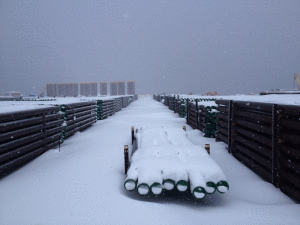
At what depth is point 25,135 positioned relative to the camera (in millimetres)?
6871

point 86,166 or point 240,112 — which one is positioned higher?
point 240,112

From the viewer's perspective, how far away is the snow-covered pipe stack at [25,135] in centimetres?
579

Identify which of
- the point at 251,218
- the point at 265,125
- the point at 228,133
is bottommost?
the point at 251,218

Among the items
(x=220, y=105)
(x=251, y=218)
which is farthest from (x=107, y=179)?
(x=220, y=105)

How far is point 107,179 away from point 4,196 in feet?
7.59

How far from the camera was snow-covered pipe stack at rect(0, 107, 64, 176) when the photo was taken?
19.0 ft

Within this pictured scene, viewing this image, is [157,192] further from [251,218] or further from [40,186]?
[40,186]

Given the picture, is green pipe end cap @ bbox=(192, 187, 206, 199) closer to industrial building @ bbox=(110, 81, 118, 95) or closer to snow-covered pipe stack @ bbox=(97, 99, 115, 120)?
snow-covered pipe stack @ bbox=(97, 99, 115, 120)

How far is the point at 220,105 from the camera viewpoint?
9.46 metres

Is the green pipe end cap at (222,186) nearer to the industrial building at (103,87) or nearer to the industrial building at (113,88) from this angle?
the industrial building at (113,88)

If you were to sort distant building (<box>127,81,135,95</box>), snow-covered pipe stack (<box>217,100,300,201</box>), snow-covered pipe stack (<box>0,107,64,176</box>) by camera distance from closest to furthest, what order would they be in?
A: snow-covered pipe stack (<box>217,100,300,201</box>)
snow-covered pipe stack (<box>0,107,64,176</box>)
distant building (<box>127,81,135,95</box>)

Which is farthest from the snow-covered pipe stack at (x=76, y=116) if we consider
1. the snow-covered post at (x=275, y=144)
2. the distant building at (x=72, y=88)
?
the distant building at (x=72, y=88)

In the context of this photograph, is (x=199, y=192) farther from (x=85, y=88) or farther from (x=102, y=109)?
(x=85, y=88)

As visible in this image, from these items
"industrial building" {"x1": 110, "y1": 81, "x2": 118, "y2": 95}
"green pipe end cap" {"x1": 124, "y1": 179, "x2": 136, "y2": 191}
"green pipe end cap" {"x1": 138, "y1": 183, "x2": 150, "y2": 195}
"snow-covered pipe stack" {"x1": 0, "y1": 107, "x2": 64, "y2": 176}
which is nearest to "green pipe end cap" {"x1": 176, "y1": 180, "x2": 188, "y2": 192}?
"green pipe end cap" {"x1": 138, "y1": 183, "x2": 150, "y2": 195}
